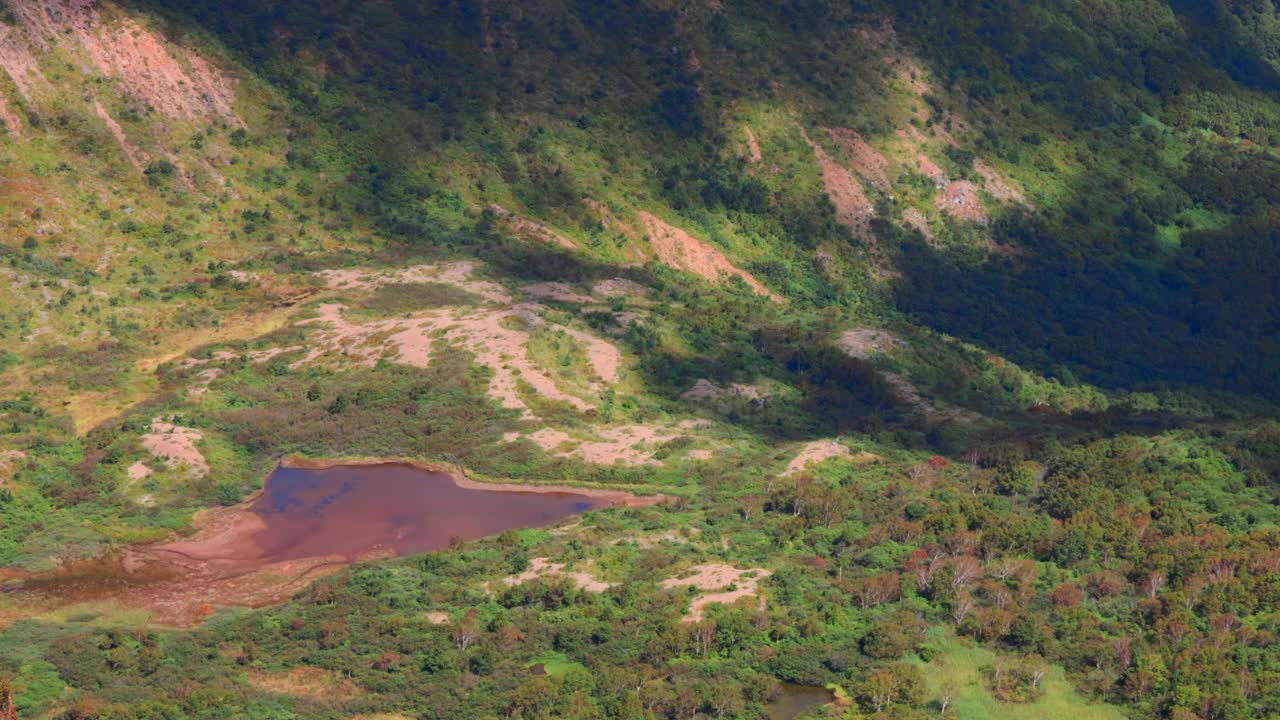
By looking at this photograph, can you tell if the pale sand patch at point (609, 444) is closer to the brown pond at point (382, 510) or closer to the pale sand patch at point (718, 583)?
the brown pond at point (382, 510)

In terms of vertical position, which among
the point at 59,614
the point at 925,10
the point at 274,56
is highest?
the point at 925,10

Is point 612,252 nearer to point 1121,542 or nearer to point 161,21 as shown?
point 161,21

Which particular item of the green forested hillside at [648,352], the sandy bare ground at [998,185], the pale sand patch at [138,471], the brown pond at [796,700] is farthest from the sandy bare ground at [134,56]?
the brown pond at [796,700]

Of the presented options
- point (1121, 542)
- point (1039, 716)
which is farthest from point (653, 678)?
point (1121, 542)

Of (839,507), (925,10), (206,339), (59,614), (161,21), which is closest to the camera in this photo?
(59,614)

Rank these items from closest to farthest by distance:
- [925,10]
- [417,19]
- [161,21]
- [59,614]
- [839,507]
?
1. [59,614]
2. [839,507]
3. [161,21]
4. [417,19]
5. [925,10]

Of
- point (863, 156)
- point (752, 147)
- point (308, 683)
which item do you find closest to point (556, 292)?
point (752, 147)

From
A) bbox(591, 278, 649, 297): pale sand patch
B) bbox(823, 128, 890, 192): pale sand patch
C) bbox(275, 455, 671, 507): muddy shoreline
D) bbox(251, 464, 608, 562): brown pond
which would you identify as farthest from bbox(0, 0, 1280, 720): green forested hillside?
bbox(251, 464, 608, 562): brown pond
